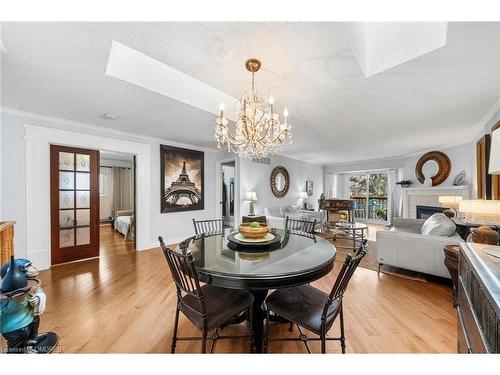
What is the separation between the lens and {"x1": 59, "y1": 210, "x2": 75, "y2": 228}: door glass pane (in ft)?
10.9

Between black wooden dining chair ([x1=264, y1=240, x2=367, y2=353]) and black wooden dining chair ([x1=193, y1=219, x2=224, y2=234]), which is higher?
black wooden dining chair ([x1=193, y1=219, x2=224, y2=234])

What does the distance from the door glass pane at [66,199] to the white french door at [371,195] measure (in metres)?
8.52

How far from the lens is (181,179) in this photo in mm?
4648

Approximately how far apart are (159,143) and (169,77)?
2.09 meters

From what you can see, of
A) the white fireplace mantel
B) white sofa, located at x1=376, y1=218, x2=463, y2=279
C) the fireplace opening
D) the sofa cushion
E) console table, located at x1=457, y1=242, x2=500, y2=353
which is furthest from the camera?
the sofa cushion

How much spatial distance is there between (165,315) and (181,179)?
308cm

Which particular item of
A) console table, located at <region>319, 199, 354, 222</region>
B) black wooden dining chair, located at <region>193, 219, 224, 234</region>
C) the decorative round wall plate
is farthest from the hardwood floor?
console table, located at <region>319, 199, 354, 222</region>

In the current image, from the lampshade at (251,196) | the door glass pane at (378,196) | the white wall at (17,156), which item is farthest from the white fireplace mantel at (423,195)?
the white wall at (17,156)

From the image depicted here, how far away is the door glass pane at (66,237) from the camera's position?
331 cm

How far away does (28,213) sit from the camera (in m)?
2.92

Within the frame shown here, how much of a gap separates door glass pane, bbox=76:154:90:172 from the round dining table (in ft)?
9.25

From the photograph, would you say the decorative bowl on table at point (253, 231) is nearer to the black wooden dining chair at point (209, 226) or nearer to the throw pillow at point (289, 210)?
the black wooden dining chair at point (209, 226)

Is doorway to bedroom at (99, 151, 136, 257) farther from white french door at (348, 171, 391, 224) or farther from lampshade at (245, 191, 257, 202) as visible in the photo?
white french door at (348, 171, 391, 224)

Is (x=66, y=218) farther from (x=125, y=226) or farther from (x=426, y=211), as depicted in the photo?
(x=426, y=211)
